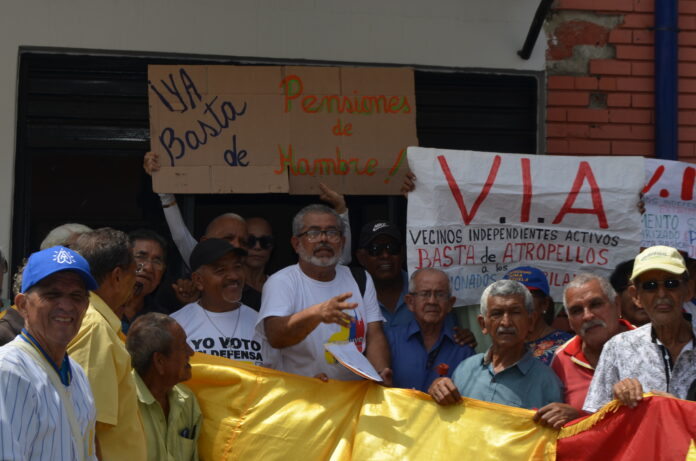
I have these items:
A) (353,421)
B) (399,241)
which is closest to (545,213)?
(399,241)

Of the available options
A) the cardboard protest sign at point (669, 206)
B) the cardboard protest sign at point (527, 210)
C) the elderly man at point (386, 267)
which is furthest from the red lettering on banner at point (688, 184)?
the elderly man at point (386, 267)

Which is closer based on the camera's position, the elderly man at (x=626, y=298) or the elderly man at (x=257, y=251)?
the elderly man at (x=626, y=298)

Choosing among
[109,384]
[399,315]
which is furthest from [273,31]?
[109,384]

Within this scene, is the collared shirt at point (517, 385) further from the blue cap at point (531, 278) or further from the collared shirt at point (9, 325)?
the collared shirt at point (9, 325)

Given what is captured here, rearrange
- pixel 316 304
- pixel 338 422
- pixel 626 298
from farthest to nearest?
1. pixel 626 298
2. pixel 316 304
3. pixel 338 422

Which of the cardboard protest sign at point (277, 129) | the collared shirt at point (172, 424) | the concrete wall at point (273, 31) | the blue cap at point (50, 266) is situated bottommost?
the collared shirt at point (172, 424)

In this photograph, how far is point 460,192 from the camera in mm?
6348

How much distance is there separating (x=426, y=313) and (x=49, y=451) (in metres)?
2.65

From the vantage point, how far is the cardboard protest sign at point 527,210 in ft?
20.7

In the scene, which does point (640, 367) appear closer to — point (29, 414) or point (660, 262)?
point (660, 262)

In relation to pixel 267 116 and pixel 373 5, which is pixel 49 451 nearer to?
pixel 267 116

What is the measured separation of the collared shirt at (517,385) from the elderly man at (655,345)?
0.66 feet

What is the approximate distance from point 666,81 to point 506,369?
3279mm

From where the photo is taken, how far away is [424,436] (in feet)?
15.9
